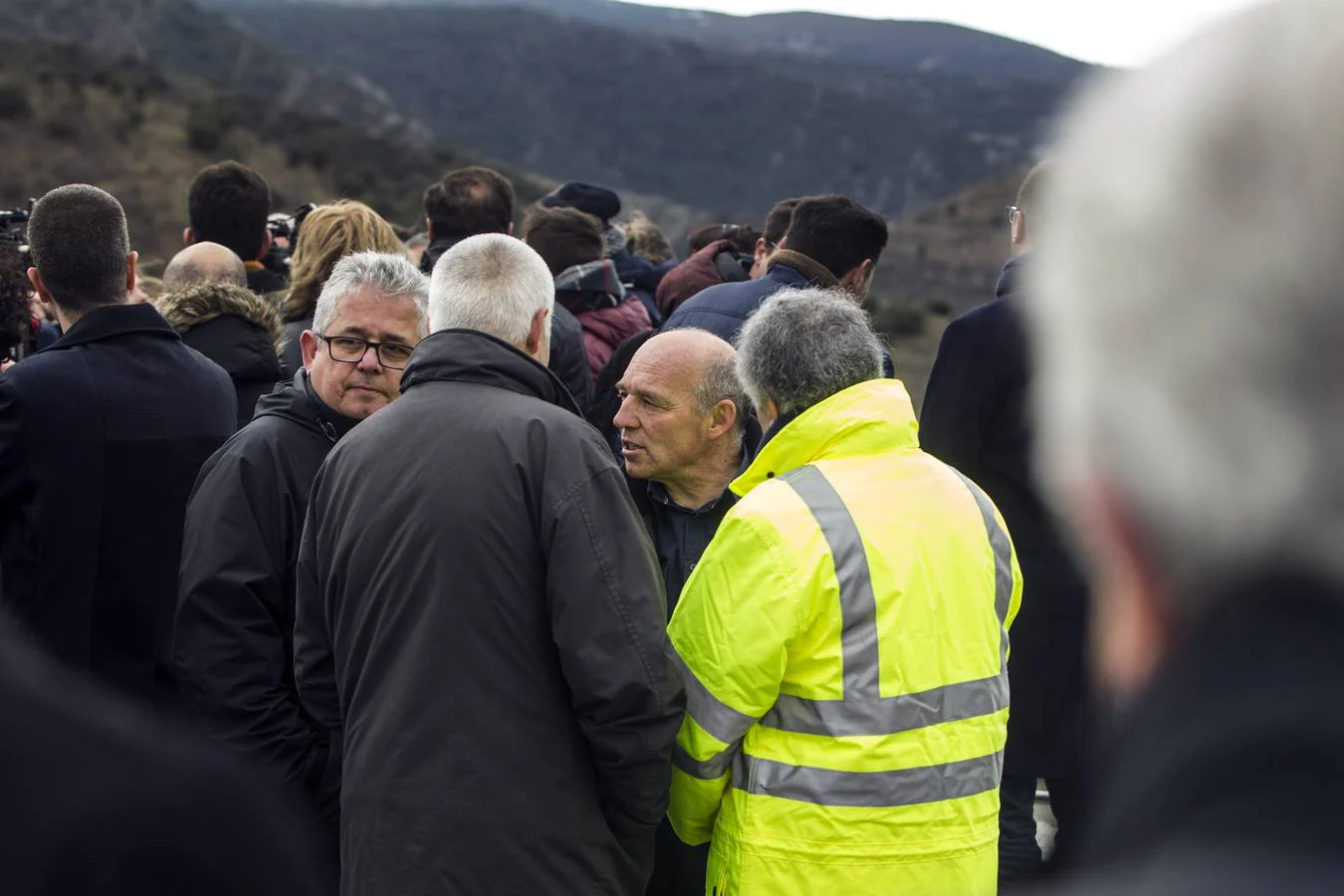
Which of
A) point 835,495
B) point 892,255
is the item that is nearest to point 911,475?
point 835,495

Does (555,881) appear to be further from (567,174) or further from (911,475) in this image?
(567,174)

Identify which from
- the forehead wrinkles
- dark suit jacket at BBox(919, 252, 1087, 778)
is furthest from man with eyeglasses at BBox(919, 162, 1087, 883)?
the forehead wrinkles

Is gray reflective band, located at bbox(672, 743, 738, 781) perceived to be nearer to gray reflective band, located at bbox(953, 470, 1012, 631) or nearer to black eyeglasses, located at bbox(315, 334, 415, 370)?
gray reflective band, located at bbox(953, 470, 1012, 631)

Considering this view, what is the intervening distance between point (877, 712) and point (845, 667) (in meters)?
0.12

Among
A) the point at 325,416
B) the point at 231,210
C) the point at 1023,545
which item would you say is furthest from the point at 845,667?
the point at 231,210

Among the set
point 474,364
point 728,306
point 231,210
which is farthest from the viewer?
point 231,210

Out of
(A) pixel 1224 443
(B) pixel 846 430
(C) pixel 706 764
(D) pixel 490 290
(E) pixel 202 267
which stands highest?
(A) pixel 1224 443

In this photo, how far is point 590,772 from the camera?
2.94 metres

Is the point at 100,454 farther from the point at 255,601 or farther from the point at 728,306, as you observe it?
the point at 728,306

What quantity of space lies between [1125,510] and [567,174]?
8656cm

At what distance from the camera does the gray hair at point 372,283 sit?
12.3 ft

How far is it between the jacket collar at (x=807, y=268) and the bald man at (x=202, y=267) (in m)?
2.05

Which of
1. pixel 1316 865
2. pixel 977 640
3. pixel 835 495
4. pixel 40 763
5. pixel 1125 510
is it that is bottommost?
pixel 977 640

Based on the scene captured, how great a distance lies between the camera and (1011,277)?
4.62 metres
